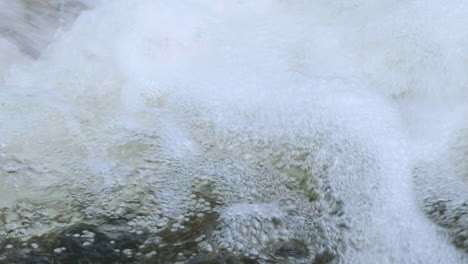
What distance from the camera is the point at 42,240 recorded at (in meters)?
2.42

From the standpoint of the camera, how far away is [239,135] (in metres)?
2.99

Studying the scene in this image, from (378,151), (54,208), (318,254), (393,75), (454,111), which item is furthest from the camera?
(393,75)

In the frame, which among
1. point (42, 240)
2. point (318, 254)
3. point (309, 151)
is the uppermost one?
point (309, 151)

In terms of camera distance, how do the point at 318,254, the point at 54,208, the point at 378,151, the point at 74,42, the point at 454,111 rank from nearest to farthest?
the point at 318,254
the point at 54,208
the point at 378,151
the point at 454,111
the point at 74,42

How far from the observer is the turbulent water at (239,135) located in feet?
7.96

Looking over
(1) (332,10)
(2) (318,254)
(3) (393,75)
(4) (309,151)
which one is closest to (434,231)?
(2) (318,254)

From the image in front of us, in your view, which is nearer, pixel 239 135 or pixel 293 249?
pixel 293 249

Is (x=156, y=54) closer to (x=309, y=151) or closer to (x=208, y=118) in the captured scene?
(x=208, y=118)

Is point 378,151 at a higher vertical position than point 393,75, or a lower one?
lower

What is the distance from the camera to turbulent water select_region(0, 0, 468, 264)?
243 centimetres

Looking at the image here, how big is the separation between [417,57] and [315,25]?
787 millimetres

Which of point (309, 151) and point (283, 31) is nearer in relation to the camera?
point (309, 151)

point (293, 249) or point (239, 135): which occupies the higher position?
point (239, 135)

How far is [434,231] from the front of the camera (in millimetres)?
2410
